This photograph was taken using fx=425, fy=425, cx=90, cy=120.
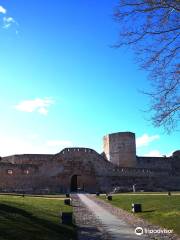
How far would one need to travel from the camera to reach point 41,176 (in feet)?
155

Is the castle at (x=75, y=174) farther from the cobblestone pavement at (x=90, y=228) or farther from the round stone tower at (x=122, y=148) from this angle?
the cobblestone pavement at (x=90, y=228)

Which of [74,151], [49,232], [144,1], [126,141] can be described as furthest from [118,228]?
[126,141]

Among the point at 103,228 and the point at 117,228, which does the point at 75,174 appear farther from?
the point at 117,228

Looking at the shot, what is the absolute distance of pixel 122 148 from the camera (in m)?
58.1

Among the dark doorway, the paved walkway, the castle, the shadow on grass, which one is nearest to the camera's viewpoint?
the shadow on grass

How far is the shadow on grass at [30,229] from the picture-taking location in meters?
10.4

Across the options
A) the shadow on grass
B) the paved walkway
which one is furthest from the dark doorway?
the shadow on grass

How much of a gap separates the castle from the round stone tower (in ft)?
A: 15.5

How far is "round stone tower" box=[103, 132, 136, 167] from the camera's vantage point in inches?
2287

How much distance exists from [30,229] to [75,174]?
38.3m

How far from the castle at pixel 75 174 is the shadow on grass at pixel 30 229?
98.4ft

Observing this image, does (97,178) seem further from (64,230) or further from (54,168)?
(64,230)

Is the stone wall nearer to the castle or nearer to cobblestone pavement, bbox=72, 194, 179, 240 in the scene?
the castle

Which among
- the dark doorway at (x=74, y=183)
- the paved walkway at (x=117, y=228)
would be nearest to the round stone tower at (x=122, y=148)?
the dark doorway at (x=74, y=183)
